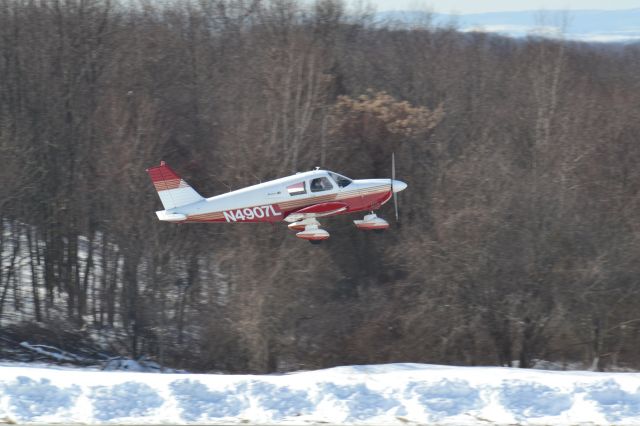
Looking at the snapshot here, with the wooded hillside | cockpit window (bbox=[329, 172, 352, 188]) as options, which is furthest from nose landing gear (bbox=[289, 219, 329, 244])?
the wooded hillside

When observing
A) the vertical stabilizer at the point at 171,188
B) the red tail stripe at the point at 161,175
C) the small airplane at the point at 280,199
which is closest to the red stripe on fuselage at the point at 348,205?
the small airplane at the point at 280,199

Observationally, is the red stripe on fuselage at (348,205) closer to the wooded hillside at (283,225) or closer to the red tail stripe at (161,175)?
the red tail stripe at (161,175)

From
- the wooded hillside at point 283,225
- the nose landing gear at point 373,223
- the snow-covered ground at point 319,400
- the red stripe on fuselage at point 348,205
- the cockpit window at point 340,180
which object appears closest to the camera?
the snow-covered ground at point 319,400

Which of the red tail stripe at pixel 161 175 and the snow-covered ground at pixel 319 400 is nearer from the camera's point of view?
the snow-covered ground at pixel 319 400

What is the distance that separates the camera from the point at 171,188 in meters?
19.6

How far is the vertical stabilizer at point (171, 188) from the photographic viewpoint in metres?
19.5

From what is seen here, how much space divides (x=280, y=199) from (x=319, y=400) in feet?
27.7

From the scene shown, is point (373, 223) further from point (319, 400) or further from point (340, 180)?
point (319, 400)

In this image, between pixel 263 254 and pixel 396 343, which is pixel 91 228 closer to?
pixel 263 254

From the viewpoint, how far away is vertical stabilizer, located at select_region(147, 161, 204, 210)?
1955 cm

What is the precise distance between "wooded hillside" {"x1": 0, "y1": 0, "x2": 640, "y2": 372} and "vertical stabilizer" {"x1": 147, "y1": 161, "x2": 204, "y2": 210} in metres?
3.23

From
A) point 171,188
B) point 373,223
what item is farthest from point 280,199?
point 171,188

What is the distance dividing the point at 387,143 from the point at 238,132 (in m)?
4.93

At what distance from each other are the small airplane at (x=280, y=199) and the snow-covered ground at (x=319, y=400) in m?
7.66
